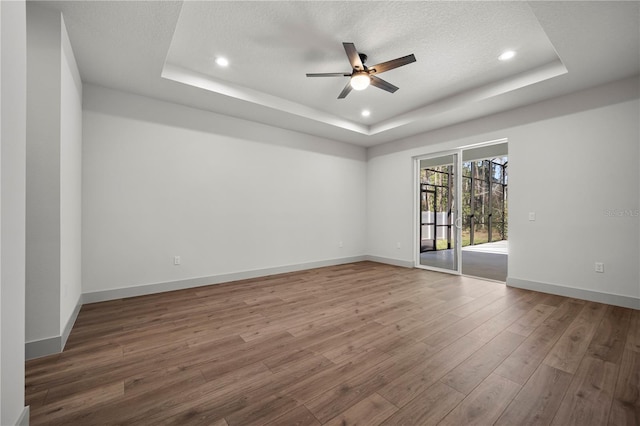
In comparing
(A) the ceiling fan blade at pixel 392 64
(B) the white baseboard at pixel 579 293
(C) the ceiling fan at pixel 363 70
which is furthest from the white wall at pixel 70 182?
(B) the white baseboard at pixel 579 293

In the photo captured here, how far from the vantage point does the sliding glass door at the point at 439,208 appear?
4.98 meters

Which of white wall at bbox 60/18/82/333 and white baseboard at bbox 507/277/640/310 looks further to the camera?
white baseboard at bbox 507/277/640/310

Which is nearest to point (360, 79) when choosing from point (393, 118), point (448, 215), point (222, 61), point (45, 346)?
point (222, 61)

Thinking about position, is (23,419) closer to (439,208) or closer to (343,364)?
(343,364)

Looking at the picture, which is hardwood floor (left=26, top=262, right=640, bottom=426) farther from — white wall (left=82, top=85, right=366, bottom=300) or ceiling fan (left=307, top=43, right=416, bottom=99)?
ceiling fan (left=307, top=43, right=416, bottom=99)

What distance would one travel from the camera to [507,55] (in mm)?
3004

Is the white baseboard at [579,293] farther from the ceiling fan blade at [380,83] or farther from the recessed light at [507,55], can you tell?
the ceiling fan blade at [380,83]

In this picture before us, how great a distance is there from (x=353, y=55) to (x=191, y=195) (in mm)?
3009

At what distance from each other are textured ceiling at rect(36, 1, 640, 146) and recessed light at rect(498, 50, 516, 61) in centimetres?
8

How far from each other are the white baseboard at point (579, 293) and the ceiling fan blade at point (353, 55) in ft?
12.9

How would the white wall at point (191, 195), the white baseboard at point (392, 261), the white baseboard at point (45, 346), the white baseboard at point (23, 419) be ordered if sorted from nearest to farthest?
1. the white baseboard at point (23, 419)
2. the white baseboard at point (45, 346)
3. the white wall at point (191, 195)
4. the white baseboard at point (392, 261)

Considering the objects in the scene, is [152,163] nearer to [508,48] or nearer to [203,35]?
[203,35]

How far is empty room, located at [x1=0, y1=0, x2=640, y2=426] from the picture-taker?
1548 mm

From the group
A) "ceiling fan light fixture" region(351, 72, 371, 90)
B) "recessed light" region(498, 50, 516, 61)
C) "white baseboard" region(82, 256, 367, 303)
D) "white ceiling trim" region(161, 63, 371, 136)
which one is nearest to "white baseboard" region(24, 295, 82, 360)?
"white baseboard" region(82, 256, 367, 303)
